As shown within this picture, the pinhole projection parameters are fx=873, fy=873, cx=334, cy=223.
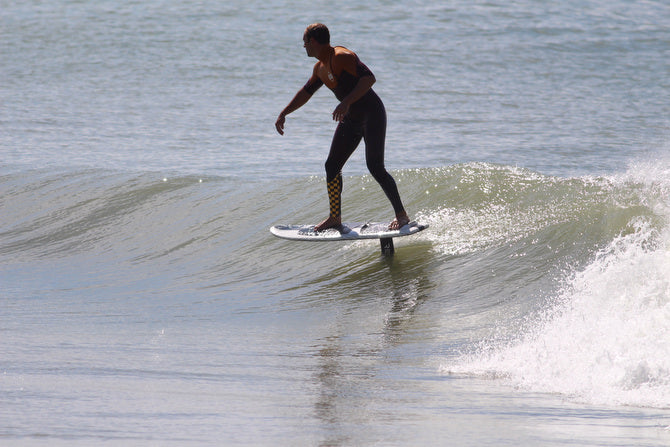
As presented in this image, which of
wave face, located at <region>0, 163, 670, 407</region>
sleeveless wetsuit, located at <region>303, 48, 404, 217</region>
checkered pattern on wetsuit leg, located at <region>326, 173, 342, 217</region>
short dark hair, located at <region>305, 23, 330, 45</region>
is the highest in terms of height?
short dark hair, located at <region>305, 23, 330, 45</region>

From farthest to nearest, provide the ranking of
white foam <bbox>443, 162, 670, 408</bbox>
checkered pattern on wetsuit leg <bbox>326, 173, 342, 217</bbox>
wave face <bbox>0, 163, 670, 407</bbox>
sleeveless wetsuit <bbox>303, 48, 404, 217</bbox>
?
1. checkered pattern on wetsuit leg <bbox>326, 173, 342, 217</bbox>
2. sleeveless wetsuit <bbox>303, 48, 404, 217</bbox>
3. wave face <bbox>0, 163, 670, 407</bbox>
4. white foam <bbox>443, 162, 670, 408</bbox>

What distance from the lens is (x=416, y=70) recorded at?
853 inches

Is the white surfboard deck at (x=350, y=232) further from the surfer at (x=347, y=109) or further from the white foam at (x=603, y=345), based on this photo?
the white foam at (x=603, y=345)

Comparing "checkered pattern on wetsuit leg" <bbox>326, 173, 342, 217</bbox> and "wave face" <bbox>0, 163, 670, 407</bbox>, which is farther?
"checkered pattern on wetsuit leg" <bbox>326, 173, 342, 217</bbox>

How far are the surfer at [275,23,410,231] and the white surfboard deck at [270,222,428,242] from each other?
2.1 inches

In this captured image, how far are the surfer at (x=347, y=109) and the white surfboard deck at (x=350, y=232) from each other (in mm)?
54

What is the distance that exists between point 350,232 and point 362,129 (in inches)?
32.8

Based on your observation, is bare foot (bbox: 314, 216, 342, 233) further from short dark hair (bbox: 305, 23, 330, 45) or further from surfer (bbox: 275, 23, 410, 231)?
short dark hair (bbox: 305, 23, 330, 45)

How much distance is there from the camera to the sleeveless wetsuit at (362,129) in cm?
616

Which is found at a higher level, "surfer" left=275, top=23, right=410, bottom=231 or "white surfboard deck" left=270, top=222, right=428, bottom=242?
"surfer" left=275, top=23, right=410, bottom=231

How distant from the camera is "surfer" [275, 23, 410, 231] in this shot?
603 centimetres

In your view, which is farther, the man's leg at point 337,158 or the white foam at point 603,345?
the man's leg at point 337,158

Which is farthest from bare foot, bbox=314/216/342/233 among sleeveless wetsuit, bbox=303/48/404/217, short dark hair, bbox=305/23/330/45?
short dark hair, bbox=305/23/330/45

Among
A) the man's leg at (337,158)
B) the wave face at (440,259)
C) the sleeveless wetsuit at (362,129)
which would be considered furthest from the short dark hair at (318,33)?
the wave face at (440,259)
